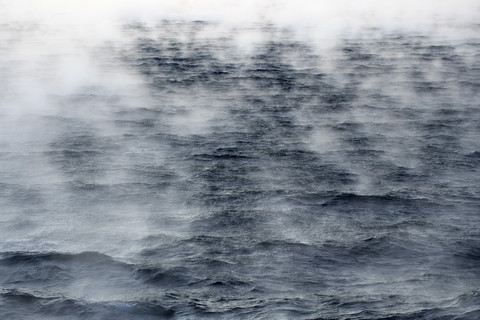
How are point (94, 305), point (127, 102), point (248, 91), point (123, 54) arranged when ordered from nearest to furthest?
point (94, 305) → point (127, 102) → point (248, 91) → point (123, 54)

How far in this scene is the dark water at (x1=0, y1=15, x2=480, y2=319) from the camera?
368 inches

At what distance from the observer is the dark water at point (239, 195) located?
9359 millimetres

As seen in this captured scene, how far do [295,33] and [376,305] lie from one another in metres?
26.3

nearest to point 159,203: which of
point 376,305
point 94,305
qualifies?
point 94,305

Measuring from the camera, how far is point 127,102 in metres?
18.9

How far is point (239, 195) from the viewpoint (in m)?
12.5

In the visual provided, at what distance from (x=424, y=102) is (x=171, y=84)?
7214mm

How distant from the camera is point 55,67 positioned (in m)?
24.0

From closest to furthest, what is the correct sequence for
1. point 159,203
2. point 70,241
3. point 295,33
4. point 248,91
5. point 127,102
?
point 70,241, point 159,203, point 127,102, point 248,91, point 295,33

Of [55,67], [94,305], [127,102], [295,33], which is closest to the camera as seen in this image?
[94,305]

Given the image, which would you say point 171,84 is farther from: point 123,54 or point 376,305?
point 376,305

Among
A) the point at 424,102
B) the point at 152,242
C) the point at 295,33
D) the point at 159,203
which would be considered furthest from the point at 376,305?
the point at 295,33

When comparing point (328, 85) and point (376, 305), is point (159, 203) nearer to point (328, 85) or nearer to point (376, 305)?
point (376, 305)

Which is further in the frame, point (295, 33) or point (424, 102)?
point (295, 33)
